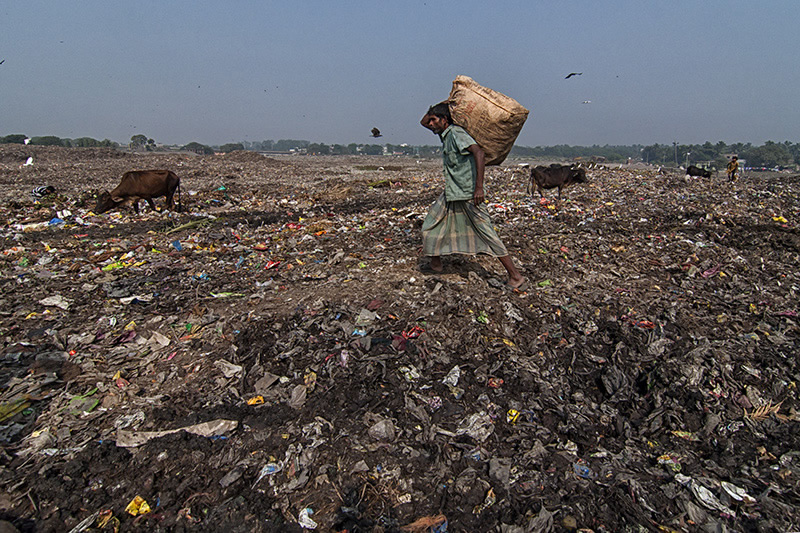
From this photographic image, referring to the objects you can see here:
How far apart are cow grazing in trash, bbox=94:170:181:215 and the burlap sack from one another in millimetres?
6652

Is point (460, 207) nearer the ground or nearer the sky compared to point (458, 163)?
nearer the ground

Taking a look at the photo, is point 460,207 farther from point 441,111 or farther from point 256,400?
point 256,400

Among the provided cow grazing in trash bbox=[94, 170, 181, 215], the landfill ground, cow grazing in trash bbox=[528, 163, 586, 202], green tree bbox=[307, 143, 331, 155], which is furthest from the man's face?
green tree bbox=[307, 143, 331, 155]

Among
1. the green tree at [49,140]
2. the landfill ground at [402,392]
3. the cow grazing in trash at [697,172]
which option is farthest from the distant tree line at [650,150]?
the landfill ground at [402,392]

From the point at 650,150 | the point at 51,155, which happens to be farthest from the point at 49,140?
the point at 650,150

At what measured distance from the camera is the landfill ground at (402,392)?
1.87 metres

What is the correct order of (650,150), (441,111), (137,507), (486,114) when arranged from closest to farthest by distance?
(137,507)
(486,114)
(441,111)
(650,150)

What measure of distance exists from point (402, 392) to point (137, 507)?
1.36 meters

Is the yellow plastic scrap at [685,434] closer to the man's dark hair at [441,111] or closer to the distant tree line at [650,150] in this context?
the man's dark hair at [441,111]

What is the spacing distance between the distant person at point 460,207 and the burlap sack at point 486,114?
0.09m

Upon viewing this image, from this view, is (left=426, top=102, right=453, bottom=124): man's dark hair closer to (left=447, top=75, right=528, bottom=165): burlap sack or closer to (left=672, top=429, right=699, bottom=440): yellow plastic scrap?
(left=447, top=75, right=528, bottom=165): burlap sack

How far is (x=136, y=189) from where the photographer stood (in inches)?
315

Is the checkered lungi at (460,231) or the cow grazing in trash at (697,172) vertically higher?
the cow grazing in trash at (697,172)

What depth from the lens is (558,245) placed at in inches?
214
